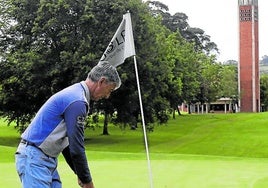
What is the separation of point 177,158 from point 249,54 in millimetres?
73008

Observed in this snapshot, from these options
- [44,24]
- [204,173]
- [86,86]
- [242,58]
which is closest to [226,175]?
[204,173]

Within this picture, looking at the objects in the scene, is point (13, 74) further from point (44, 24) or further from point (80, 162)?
point (80, 162)

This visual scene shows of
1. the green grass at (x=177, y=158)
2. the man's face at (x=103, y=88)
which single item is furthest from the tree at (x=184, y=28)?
the man's face at (x=103, y=88)

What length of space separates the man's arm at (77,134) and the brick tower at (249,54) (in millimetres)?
89337

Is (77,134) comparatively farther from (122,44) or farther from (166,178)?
(122,44)

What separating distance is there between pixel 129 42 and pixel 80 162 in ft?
35.3

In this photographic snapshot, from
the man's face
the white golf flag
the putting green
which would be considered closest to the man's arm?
the man's face

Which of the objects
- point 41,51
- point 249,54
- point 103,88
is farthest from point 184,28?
point 103,88

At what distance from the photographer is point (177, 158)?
71.1 feet

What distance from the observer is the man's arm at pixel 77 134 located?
4551 millimetres

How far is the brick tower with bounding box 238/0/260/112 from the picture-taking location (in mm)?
91688

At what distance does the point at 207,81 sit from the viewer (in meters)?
76.4

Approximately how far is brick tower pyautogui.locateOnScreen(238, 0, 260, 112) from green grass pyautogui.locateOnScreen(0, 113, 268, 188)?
115 ft

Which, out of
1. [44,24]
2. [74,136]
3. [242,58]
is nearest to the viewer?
[74,136]
